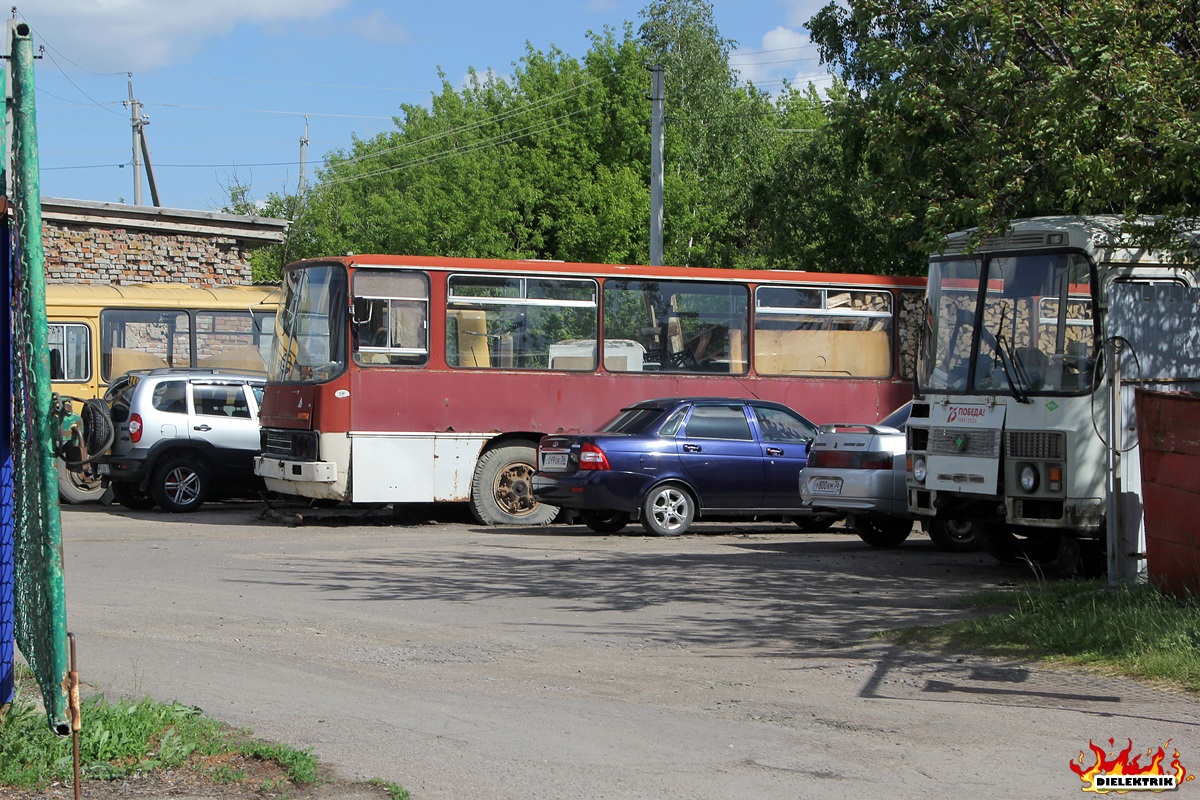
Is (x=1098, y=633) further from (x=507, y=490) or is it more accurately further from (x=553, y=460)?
(x=507, y=490)

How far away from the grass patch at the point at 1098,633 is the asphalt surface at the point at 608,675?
26 cm

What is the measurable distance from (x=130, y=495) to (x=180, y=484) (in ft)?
4.22

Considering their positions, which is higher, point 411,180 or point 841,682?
point 411,180

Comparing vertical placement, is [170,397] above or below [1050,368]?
below

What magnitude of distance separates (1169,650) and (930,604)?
2.94 metres

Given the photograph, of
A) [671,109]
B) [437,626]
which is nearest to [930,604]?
[437,626]

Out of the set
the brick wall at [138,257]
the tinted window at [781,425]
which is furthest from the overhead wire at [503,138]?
the tinted window at [781,425]

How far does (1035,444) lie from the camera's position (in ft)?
38.1

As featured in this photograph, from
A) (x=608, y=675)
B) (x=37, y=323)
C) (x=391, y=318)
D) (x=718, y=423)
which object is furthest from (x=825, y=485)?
(x=37, y=323)

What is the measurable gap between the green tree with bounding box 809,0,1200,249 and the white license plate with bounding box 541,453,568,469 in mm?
5040

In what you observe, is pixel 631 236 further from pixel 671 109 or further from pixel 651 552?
pixel 651 552

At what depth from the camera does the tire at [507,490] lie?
1792cm

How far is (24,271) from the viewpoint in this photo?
548 centimetres

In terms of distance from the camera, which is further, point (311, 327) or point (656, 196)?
point (656, 196)
